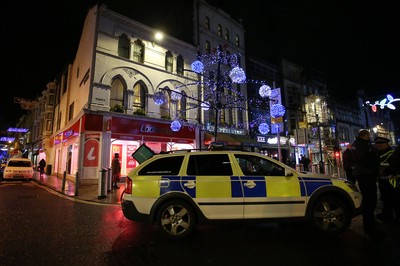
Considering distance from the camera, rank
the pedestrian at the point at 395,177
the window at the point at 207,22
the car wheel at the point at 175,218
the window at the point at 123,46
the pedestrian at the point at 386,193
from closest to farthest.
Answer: the car wheel at the point at 175,218
the pedestrian at the point at 395,177
the pedestrian at the point at 386,193
the window at the point at 123,46
the window at the point at 207,22

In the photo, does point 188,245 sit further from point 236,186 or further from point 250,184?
point 250,184

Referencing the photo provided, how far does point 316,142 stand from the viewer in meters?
32.2

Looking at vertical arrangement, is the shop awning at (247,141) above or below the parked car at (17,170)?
above

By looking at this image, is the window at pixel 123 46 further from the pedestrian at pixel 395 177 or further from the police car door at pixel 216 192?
the pedestrian at pixel 395 177

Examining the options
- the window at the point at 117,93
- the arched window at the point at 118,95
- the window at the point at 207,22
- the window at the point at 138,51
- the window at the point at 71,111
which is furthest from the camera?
the window at the point at 207,22

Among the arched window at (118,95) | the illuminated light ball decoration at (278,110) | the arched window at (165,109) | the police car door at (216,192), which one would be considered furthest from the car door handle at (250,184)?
the arched window at (165,109)

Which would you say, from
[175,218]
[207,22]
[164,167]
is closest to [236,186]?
[175,218]

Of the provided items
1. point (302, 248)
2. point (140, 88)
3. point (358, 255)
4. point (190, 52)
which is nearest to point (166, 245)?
point (302, 248)

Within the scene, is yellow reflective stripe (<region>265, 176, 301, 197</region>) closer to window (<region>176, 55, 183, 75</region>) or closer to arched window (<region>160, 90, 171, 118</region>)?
arched window (<region>160, 90, 171, 118</region>)

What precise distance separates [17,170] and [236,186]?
18.4 metres

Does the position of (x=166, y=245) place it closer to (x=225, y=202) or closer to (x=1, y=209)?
(x=225, y=202)

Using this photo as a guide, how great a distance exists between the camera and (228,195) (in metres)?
4.79

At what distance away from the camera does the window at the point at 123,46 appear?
17.2 m

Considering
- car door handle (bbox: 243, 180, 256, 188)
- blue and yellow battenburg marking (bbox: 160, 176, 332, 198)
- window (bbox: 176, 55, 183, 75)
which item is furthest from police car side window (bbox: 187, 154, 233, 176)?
window (bbox: 176, 55, 183, 75)
